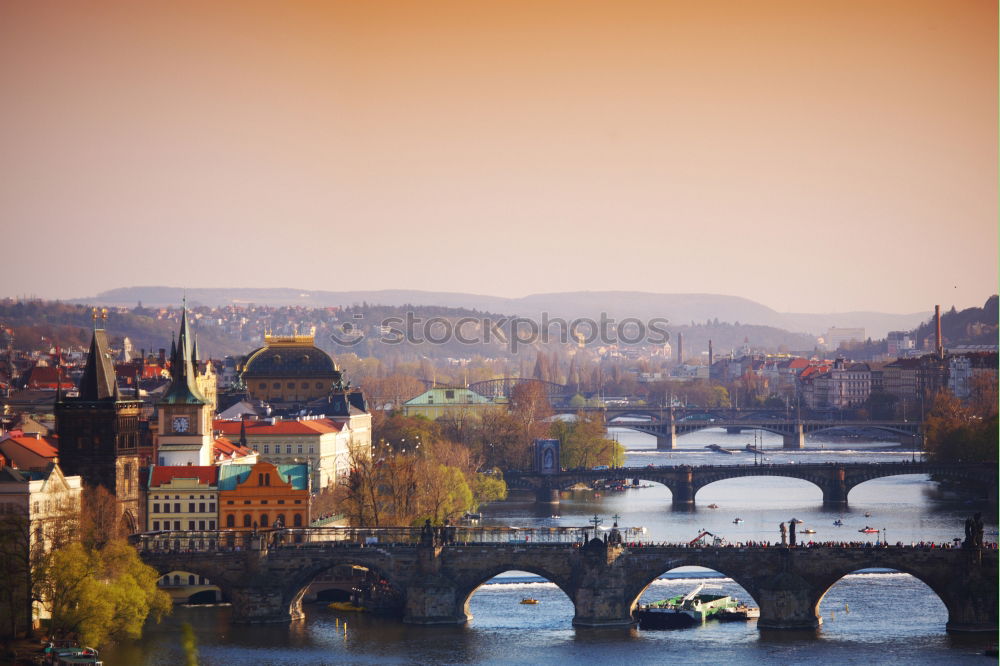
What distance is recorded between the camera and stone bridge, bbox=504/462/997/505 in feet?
426

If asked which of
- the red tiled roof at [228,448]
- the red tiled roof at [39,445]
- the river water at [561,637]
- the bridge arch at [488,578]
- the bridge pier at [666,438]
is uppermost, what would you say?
the red tiled roof at [39,445]

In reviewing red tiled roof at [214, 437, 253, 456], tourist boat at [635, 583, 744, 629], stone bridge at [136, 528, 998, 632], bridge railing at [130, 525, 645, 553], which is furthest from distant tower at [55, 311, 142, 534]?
tourist boat at [635, 583, 744, 629]

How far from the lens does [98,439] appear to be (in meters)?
87.1

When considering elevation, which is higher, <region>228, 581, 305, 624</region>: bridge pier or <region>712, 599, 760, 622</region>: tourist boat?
<region>228, 581, 305, 624</region>: bridge pier

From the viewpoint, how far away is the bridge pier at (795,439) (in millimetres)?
189700

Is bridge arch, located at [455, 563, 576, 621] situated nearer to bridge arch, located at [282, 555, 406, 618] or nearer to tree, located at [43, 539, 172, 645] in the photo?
bridge arch, located at [282, 555, 406, 618]

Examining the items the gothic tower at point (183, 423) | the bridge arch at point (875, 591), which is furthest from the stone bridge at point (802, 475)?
the bridge arch at point (875, 591)

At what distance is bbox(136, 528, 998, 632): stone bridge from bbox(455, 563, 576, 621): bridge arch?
4 centimetres

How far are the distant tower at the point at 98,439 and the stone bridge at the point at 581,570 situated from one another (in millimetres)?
5442

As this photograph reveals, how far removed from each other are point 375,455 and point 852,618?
49.9 m

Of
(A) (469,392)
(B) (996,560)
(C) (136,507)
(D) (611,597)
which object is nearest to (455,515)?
(C) (136,507)

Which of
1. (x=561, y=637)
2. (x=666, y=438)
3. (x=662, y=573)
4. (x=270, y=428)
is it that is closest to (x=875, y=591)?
(x=662, y=573)

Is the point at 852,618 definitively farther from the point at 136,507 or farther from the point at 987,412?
the point at 987,412

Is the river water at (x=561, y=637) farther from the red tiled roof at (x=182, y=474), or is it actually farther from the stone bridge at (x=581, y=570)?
the red tiled roof at (x=182, y=474)
